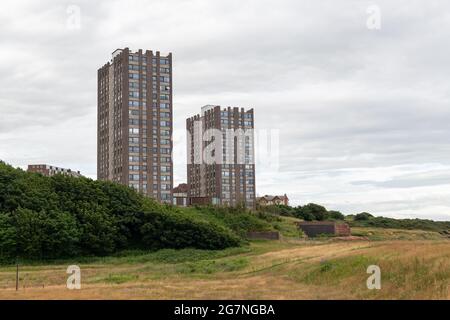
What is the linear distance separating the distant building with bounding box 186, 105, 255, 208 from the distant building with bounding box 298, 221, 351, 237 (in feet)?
199

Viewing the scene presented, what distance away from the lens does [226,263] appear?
57.3 m

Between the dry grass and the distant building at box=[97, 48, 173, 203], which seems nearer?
the dry grass

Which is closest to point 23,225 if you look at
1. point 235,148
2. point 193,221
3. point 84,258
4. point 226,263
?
point 84,258

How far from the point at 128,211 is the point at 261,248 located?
20.7 metres

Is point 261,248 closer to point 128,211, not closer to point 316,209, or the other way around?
point 128,211

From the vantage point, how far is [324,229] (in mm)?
104625

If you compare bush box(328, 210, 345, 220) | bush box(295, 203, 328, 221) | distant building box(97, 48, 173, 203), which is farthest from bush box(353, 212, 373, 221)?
distant building box(97, 48, 173, 203)

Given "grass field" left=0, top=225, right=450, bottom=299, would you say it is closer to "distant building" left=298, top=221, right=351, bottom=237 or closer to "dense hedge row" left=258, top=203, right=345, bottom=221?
"distant building" left=298, top=221, right=351, bottom=237

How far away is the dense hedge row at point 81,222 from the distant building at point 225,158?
83452 millimetres

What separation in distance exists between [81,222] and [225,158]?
329 feet

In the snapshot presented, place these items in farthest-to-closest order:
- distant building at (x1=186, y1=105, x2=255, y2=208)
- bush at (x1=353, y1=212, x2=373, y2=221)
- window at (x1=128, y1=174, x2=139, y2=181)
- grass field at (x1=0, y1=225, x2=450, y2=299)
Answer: distant building at (x1=186, y1=105, x2=255, y2=208), bush at (x1=353, y1=212, x2=373, y2=221), window at (x1=128, y1=174, x2=139, y2=181), grass field at (x1=0, y1=225, x2=450, y2=299)

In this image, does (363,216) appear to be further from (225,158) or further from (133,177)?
(133,177)

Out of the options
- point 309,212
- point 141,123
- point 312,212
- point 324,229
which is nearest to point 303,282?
point 324,229

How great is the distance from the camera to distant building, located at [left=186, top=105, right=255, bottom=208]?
173750 millimetres
